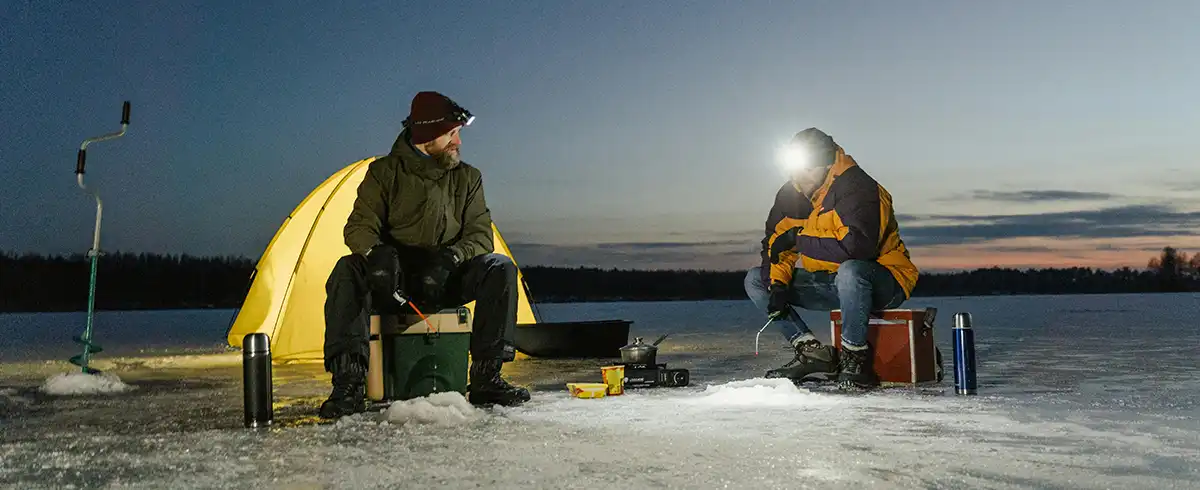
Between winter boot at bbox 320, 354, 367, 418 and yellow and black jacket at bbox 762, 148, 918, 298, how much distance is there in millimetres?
2472

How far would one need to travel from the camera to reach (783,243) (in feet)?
18.6

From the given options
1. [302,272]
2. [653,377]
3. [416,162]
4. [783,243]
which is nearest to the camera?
[416,162]

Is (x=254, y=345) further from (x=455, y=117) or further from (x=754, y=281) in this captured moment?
(x=754, y=281)

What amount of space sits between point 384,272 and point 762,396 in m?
1.87

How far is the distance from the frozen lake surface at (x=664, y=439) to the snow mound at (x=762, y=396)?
2cm

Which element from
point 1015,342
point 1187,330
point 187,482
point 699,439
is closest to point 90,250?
point 187,482

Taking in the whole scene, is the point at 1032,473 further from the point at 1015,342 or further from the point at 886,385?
the point at 1015,342

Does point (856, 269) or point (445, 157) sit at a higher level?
point (445, 157)

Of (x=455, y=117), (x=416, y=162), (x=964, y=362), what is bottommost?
(x=964, y=362)

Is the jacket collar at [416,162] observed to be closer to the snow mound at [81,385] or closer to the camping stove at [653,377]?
the camping stove at [653,377]

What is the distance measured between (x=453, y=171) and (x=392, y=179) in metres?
0.33

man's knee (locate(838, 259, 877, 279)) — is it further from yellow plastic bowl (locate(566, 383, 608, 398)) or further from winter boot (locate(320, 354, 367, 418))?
winter boot (locate(320, 354, 367, 418))

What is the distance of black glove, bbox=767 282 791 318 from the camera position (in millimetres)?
5539

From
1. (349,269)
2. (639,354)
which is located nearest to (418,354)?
(349,269)
